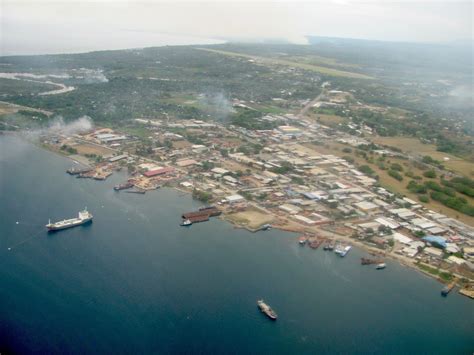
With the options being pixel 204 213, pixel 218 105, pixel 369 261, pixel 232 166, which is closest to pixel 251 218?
pixel 204 213

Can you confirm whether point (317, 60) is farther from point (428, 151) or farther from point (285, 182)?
point (285, 182)

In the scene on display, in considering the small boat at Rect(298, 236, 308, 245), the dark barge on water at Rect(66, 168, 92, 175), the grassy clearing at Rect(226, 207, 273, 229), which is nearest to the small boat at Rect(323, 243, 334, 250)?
the small boat at Rect(298, 236, 308, 245)

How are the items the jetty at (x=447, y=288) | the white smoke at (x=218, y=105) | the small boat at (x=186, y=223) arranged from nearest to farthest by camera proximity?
the jetty at (x=447, y=288)
the small boat at (x=186, y=223)
the white smoke at (x=218, y=105)

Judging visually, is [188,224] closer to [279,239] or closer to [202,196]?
[202,196]

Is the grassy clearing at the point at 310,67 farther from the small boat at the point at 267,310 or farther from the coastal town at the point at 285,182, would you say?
the small boat at the point at 267,310

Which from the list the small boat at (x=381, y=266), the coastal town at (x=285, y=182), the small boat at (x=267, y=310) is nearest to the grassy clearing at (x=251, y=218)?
the coastal town at (x=285, y=182)

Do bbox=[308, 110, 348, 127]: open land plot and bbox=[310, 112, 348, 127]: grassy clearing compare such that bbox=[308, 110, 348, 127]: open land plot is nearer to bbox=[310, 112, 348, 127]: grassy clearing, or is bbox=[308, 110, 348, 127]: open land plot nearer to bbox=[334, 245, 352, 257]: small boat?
bbox=[310, 112, 348, 127]: grassy clearing
